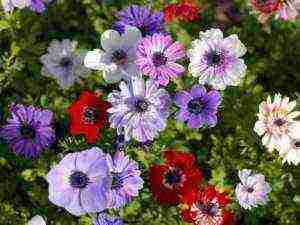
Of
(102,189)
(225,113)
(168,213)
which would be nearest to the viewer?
(102,189)

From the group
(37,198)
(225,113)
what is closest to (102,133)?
(37,198)

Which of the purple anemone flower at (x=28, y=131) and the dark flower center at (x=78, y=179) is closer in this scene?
the dark flower center at (x=78, y=179)

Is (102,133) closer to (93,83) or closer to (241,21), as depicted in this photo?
(93,83)

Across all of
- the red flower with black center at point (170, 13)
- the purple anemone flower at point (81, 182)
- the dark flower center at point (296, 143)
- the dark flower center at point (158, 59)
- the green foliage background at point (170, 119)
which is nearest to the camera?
the purple anemone flower at point (81, 182)

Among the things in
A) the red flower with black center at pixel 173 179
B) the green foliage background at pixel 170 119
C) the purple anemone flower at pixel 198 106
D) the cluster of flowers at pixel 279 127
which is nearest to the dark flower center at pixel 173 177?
the red flower with black center at pixel 173 179

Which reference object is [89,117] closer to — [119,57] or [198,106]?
[119,57]

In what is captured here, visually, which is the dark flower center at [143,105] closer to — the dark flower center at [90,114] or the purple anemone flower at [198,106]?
the purple anemone flower at [198,106]
